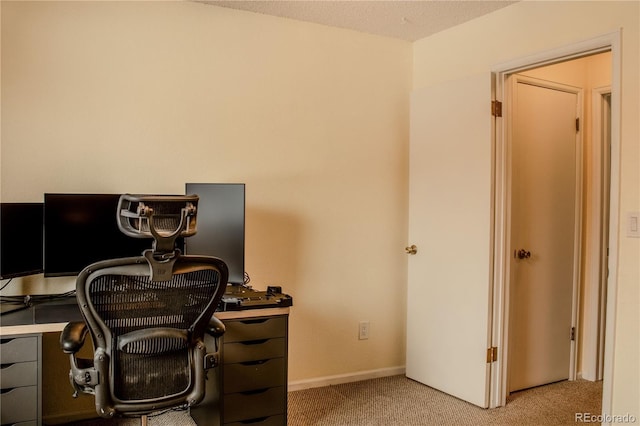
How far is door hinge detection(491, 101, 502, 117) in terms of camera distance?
3365mm

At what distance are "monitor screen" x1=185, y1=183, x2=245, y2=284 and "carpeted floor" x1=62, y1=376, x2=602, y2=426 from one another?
0.97 m

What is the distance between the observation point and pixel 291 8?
3.39 m

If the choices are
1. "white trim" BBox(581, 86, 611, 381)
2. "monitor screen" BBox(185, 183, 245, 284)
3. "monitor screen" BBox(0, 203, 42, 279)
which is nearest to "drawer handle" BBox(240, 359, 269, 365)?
"monitor screen" BBox(185, 183, 245, 284)

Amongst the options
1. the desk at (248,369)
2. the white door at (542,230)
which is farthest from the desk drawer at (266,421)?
the white door at (542,230)

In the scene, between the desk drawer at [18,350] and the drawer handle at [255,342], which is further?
the drawer handle at [255,342]

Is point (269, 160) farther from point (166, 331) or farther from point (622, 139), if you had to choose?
point (622, 139)

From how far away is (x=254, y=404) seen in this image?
273 centimetres

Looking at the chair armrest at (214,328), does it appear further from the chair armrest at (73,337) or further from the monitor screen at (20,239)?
the monitor screen at (20,239)

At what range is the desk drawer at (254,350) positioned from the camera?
2674mm

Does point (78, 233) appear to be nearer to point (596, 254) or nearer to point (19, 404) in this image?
point (19, 404)

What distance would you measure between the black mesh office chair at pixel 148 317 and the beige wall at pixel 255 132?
110 centimetres

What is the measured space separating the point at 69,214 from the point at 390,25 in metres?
2.37

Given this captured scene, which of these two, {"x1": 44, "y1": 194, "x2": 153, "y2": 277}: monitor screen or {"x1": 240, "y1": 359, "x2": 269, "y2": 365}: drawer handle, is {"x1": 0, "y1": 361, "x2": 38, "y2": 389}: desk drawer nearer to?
{"x1": 44, "y1": 194, "x2": 153, "y2": 277}: monitor screen

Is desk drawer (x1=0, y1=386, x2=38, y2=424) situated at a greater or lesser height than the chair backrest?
lesser
